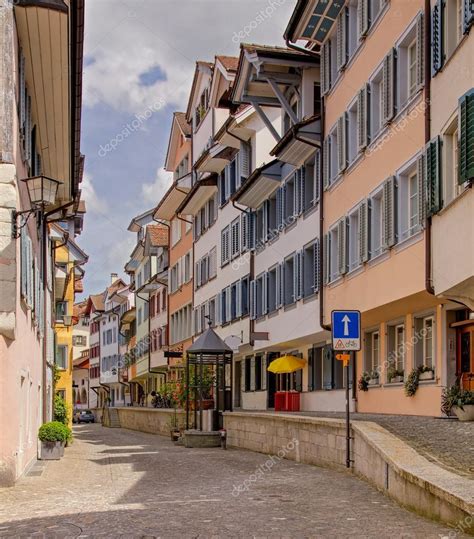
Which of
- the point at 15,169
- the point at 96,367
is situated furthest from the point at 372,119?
the point at 96,367

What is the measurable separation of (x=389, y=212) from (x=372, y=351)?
607 centimetres

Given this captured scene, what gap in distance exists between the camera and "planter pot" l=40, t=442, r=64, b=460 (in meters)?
23.0

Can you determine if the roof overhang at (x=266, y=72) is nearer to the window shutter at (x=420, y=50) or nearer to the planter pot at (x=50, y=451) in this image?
the window shutter at (x=420, y=50)

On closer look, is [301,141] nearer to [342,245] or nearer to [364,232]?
[342,245]

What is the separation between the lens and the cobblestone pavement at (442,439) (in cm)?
1162

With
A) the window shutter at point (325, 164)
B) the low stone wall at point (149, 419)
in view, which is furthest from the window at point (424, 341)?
the low stone wall at point (149, 419)

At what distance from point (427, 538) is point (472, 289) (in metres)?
7.31

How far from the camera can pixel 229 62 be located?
4019 cm

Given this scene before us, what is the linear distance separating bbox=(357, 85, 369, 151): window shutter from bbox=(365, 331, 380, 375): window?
203 inches

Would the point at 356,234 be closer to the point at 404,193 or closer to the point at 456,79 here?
the point at 404,193

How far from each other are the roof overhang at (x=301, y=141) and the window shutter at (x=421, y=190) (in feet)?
27.0

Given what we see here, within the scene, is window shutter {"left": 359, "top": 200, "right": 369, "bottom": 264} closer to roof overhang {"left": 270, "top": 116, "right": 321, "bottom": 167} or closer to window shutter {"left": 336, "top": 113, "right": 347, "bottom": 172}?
window shutter {"left": 336, "top": 113, "right": 347, "bottom": 172}

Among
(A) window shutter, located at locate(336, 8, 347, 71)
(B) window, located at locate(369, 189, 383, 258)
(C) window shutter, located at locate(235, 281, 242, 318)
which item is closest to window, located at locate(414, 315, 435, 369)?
(B) window, located at locate(369, 189, 383, 258)

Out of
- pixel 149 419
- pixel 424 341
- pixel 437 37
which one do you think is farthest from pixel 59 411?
pixel 437 37
